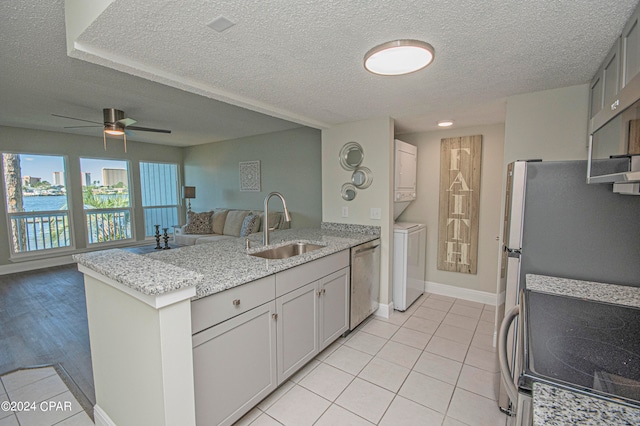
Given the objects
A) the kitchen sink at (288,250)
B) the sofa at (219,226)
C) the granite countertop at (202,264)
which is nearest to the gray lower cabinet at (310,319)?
the granite countertop at (202,264)

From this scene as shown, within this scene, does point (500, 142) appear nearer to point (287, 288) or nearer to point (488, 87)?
point (488, 87)

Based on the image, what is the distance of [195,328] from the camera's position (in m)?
1.36

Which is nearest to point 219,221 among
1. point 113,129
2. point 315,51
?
point 113,129

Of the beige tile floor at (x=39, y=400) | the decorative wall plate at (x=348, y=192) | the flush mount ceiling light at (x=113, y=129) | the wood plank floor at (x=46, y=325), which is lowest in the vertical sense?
the beige tile floor at (x=39, y=400)

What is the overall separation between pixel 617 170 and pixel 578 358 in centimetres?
76

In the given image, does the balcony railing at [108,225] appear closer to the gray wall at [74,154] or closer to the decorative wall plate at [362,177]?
the gray wall at [74,154]

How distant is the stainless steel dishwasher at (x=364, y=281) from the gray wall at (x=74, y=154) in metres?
5.60

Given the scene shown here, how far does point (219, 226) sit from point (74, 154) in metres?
2.92

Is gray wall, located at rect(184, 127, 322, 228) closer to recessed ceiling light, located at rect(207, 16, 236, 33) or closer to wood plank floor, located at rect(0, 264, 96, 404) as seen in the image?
wood plank floor, located at rect(0, 264, 96, 404)

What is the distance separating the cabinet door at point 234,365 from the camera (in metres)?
1.43

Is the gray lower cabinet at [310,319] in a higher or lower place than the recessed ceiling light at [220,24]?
lower

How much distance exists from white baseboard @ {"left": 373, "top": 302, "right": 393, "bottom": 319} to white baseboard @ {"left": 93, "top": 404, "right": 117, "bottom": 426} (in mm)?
2395

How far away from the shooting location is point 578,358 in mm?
841

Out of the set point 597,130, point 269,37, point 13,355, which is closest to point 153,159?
point 13,355
